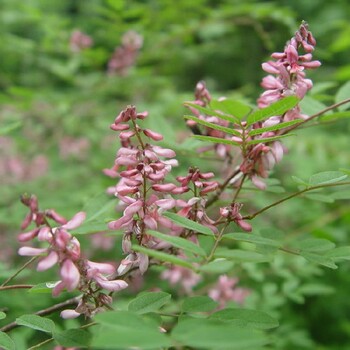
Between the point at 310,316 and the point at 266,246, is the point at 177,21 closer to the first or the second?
the point at 310,316

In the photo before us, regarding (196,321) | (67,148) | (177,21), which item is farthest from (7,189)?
(196,321)

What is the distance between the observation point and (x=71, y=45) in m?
3.04

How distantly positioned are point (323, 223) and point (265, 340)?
2.24 meters

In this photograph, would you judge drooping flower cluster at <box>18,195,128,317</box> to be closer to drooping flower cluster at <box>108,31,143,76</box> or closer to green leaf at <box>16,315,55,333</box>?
green leaf at <box>16,315,55,333</box>

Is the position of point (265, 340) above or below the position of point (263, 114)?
below

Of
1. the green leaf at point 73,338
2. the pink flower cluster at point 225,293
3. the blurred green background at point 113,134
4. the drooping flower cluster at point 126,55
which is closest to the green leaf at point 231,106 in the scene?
the green leaf at point 73,338

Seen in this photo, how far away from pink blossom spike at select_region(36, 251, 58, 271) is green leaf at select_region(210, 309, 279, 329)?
29 centimetres

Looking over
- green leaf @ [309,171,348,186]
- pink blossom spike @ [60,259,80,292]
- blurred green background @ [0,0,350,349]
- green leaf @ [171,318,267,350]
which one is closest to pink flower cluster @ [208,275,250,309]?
blurred green background @ [0,0,350,349]

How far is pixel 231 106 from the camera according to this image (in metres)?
0.93

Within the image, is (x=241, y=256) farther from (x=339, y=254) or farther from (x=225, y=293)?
(x=225, y=293)

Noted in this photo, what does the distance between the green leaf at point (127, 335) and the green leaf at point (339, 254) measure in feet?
1.39

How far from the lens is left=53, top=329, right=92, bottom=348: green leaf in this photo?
3.07 ft

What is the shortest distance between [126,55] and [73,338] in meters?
2.36

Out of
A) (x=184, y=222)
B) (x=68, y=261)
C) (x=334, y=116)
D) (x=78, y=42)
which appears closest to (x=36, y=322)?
(x=68, y=261)
